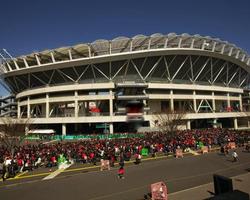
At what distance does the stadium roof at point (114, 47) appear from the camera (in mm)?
47625

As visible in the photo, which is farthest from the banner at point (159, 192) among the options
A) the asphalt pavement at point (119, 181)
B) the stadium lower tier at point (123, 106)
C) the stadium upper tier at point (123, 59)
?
the stadium upper tier at point (123, 59)

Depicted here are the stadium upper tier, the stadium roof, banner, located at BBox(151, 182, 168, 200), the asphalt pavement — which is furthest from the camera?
the stadium upper tier

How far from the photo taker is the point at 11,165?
16.5m

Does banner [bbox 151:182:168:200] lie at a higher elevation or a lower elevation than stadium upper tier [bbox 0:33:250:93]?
lower

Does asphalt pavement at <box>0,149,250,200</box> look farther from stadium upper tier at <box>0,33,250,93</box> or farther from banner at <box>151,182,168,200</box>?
stadium upper tier at <box>0,33,250,93</box>

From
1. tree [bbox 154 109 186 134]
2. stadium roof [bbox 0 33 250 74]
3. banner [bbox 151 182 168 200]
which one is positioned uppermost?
stadium roof [bbox 0 33 250 74]

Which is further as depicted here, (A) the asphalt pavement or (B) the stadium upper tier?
(B) the stadium upper tier

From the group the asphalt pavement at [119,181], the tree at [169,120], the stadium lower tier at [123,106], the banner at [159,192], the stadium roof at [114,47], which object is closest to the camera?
the banner at [159,192]

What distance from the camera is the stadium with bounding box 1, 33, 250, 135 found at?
48.2 m

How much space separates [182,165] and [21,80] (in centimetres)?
5170

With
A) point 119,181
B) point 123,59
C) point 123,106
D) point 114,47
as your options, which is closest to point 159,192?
point 119,181

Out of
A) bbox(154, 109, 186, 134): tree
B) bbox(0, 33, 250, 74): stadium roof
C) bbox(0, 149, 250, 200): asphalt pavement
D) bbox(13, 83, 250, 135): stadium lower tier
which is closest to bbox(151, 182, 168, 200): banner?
bbox(0, 149, 250, 200): asphalt pavement

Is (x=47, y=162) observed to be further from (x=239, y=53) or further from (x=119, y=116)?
(x=239, y=53)

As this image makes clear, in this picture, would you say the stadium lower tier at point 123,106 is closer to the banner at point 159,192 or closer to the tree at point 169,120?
the tree at point 169,120
